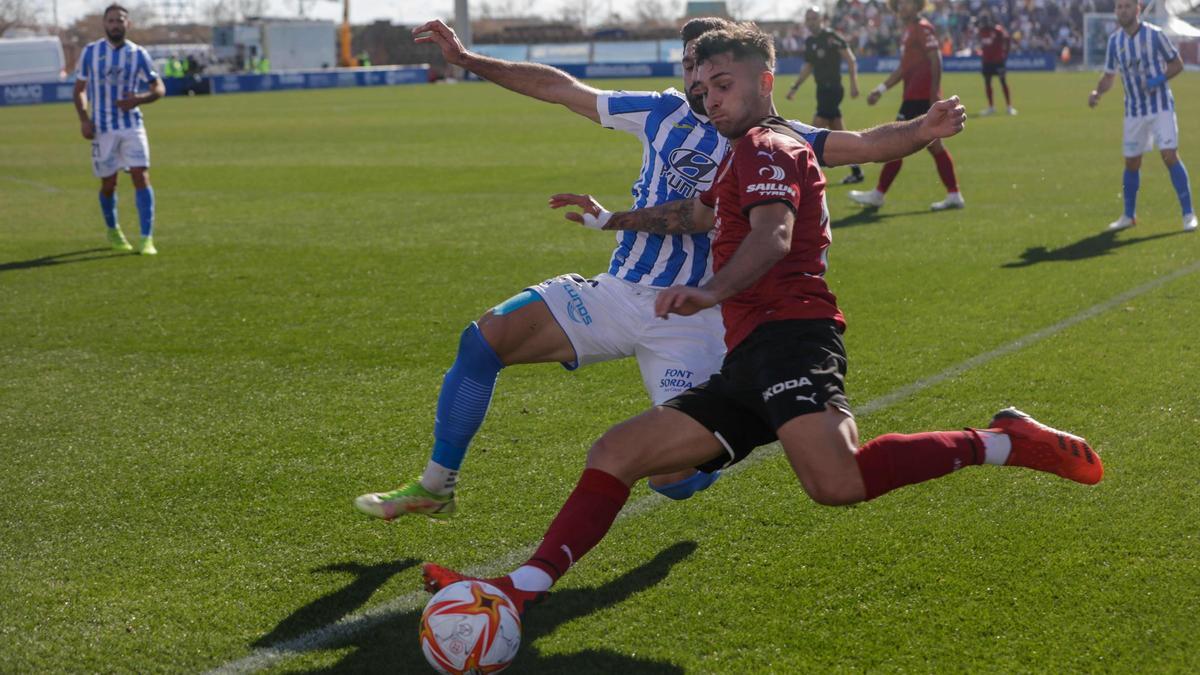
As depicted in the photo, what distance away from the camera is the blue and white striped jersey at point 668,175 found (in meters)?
4.72

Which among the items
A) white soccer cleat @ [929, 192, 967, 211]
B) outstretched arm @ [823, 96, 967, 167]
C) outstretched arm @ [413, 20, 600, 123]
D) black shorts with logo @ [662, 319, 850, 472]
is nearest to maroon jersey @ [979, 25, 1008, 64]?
white soccer cleat @ [929, 192, 967, 211]

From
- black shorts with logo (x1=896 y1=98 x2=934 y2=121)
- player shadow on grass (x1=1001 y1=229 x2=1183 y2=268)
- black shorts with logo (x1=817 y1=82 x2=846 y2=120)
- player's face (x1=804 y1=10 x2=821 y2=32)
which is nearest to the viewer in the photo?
player shadow on grass (x1=1001 y1=229 x2=1183 y2=268)

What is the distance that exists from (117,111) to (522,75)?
26.0 ft

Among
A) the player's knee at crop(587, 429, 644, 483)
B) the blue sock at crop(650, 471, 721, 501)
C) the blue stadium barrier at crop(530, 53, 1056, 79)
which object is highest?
the blue stadium barrier at crop(530, 53, 1056, 79)

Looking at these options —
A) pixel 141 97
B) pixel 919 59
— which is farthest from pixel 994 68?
pixel 141 97

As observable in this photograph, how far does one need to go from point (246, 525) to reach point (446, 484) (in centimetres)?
79

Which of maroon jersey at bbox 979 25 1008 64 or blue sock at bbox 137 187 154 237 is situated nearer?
blue sock at bbox 137 187 154 237

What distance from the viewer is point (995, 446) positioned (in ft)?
13.1

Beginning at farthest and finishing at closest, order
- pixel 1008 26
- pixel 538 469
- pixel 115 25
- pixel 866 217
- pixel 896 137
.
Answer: pixel 1008 26 → pixel 866 217 → pixel 115 25 → pixel 538 469 → pixel 896 137

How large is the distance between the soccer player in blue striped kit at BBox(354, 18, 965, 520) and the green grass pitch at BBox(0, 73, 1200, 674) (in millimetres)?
248

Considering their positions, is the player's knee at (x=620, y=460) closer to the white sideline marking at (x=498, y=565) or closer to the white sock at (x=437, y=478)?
the white sideline marking at (x=498, y=565)

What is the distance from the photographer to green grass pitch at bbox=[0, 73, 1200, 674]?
12.4 feet

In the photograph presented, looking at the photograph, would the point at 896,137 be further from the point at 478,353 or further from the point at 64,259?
the point at 64,259

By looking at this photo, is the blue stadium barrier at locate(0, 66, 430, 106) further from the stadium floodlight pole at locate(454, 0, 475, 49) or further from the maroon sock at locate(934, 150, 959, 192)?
the maroon sock at locate(934, 150, 959, 192)
